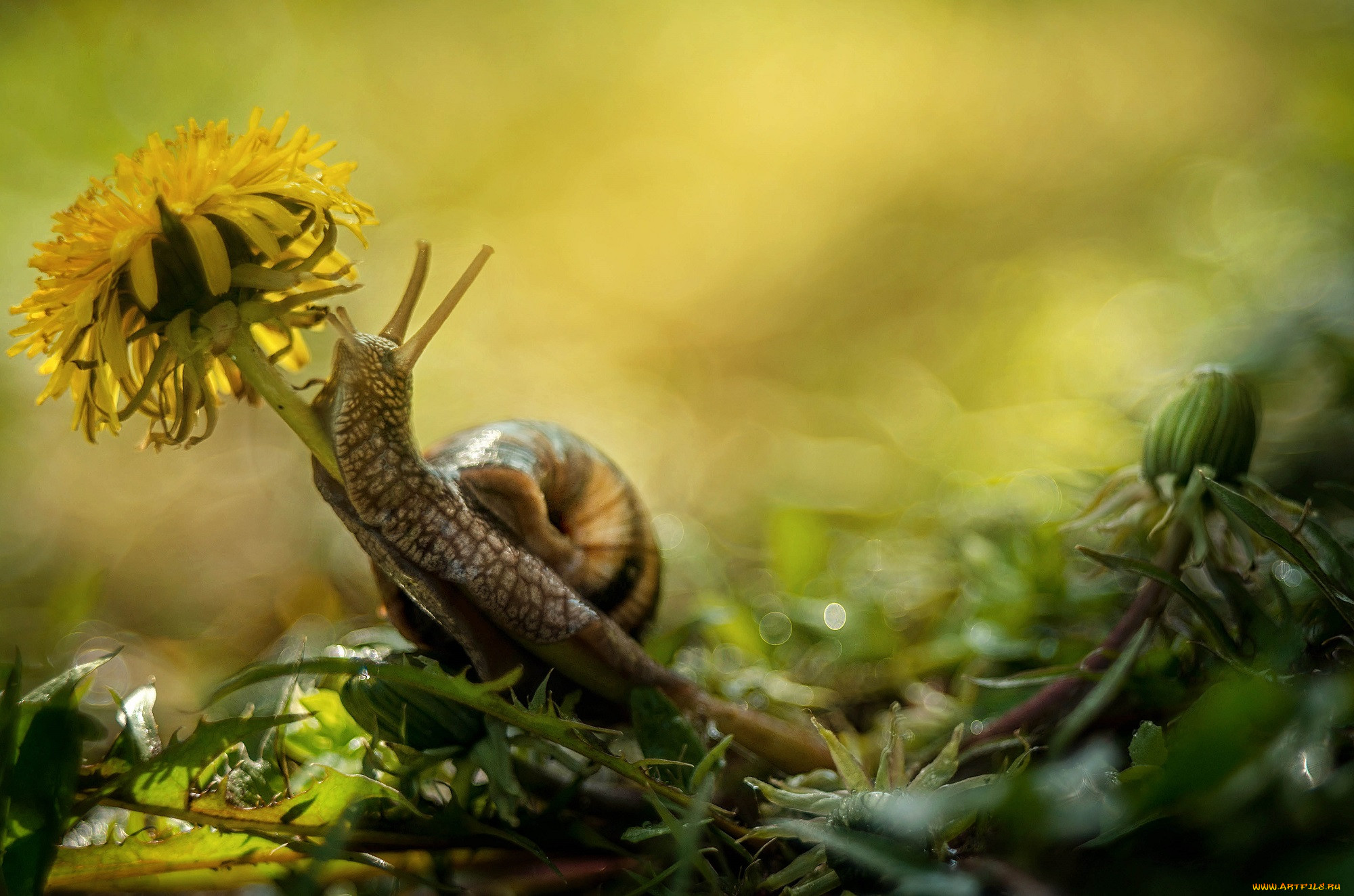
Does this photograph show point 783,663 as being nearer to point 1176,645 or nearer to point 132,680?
point 1176,645

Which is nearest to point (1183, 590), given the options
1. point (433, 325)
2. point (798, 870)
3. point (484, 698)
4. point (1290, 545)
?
point (1290, 545)

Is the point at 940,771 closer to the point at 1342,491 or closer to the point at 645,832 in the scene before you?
the point at 645,832

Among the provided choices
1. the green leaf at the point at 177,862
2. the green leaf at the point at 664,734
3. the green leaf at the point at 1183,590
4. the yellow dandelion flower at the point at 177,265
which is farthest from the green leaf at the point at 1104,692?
the yellow dandelion flower at the point at 177,265

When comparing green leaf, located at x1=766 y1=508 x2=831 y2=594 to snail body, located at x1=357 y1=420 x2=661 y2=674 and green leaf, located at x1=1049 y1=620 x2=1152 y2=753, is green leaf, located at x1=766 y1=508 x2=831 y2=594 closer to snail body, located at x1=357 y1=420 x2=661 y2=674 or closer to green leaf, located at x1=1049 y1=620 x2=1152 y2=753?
snail body, located at x1=357 y1=420 x2=661 y2=674

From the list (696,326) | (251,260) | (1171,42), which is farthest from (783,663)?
(1171,42)

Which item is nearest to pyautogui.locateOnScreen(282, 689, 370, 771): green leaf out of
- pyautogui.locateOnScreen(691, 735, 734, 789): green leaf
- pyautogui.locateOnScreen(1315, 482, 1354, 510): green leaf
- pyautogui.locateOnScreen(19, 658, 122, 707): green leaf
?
pyautogui.locateOnScreen(19, 658, 122, 707): green leaf
